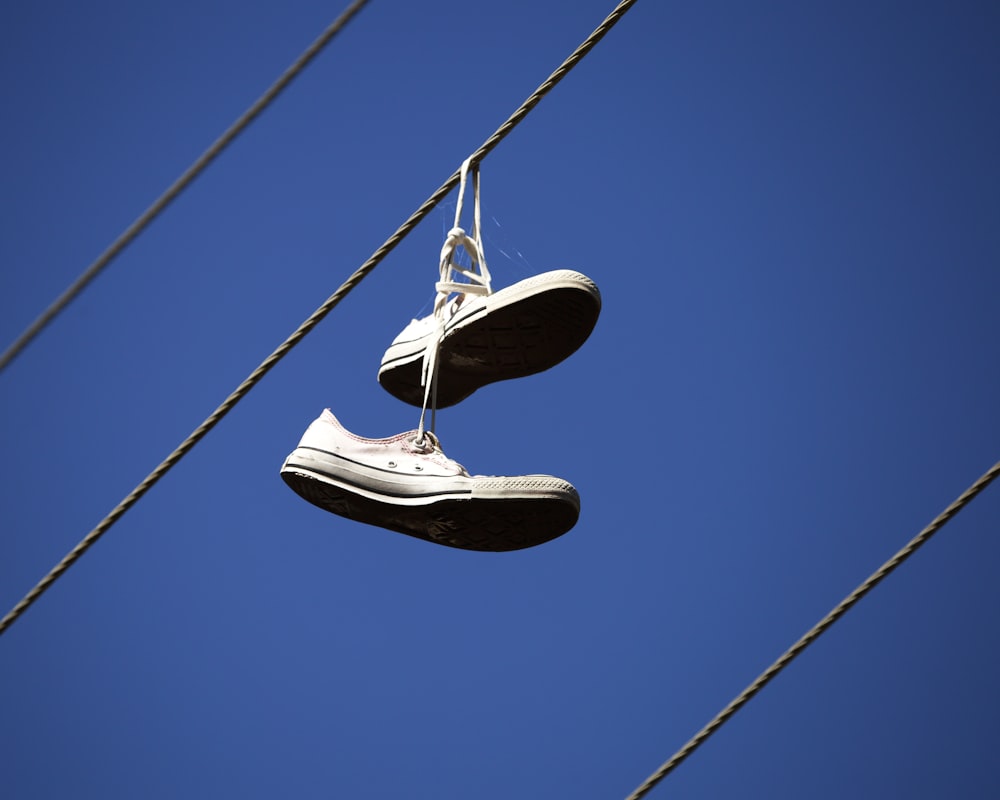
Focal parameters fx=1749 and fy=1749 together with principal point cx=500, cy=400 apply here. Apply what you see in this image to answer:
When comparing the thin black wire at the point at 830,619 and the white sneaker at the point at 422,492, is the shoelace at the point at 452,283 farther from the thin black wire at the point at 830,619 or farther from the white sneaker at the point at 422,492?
the thin black wire at the point at 830,619

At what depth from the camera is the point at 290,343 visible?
4.03 metres

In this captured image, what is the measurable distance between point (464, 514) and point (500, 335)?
530 mm

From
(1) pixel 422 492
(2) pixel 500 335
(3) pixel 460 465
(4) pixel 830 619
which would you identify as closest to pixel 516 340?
(2) pixel 500 335

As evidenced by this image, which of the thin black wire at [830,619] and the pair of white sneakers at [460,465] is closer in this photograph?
the thin black wire at [830,619]

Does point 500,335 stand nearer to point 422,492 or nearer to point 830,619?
point 422,492

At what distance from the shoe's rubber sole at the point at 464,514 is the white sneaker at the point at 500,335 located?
451 millimetres

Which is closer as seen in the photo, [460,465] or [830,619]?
[830,619]

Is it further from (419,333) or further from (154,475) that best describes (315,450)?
(154,475)

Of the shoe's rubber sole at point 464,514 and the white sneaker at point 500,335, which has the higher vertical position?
the white sneaker at point 500,335

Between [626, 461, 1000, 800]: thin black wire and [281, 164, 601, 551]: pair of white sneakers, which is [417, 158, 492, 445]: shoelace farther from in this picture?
[626, 461, 1000, 800]: thin black wire

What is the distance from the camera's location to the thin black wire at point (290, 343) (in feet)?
12.4

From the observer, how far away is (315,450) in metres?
4.77

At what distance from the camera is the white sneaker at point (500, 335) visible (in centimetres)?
467

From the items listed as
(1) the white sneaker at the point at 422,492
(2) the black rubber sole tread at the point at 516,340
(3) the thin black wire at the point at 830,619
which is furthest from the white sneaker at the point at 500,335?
(3) the thin black wire at the point at 830,619
